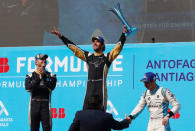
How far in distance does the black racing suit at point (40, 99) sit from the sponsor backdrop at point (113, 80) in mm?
1491

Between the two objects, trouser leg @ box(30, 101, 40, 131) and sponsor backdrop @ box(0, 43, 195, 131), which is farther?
sponsor backdrop @ box(0, 43, 195, 131)

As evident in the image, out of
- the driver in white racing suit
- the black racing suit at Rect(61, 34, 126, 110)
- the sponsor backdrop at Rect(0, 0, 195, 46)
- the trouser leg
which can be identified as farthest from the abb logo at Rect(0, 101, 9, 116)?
the driver in white racing suit

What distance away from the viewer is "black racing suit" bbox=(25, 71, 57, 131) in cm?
853

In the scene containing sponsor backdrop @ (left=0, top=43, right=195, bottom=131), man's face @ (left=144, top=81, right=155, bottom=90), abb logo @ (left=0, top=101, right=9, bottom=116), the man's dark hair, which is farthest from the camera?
abb logo @ (left=0, top=101, right=9, bottom=116)

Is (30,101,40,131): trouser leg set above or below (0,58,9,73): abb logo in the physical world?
below

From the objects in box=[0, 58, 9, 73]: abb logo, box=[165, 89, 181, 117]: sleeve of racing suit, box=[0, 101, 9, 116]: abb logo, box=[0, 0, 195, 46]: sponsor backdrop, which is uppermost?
box=[0, 0, 195, 46]: sponsor backdrop

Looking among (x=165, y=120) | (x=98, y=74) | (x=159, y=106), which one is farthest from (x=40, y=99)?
(x=165, y=120)

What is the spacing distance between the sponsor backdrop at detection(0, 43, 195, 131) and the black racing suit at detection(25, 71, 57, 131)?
1.49m

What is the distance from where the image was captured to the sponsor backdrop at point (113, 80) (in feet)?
30.5

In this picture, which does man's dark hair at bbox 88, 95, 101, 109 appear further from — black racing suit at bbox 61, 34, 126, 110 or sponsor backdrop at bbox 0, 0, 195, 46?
sponsor backdrop at bbox 0, 0, 195, 46

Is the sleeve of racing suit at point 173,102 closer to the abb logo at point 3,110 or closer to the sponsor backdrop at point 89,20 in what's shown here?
Result: the sponsor backdrop at point 89,20

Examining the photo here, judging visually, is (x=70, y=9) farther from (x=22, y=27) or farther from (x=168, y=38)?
(x=168, y=38)

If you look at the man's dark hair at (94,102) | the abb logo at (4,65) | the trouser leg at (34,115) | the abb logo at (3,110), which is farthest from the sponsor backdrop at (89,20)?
the man's dark hair at (94,102)

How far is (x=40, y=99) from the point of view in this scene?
28.1ft
